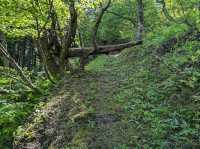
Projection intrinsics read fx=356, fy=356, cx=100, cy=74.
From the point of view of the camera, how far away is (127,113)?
27.6 feet

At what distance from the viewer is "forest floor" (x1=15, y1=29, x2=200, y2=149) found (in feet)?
22.7

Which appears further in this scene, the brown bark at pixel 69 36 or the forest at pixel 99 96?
the brown bark at pixel 69 36

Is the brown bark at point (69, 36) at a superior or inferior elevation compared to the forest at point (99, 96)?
superior

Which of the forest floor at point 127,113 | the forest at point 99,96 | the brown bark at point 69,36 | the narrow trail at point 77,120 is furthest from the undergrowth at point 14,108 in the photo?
the brown bark at point 69,36

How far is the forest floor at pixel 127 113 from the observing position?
6.91 m

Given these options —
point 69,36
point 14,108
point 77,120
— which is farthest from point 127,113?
point 69,36

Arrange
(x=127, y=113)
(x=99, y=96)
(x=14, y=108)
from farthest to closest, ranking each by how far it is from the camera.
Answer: (x=14, y=108), (x=99, y=96), (x=127, y=113)

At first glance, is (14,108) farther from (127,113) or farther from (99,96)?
(127,113)

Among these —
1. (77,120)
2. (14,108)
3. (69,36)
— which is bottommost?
(14,108)

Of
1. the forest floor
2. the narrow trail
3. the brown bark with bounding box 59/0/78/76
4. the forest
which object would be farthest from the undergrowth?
the brown bark with bounding box 59/0/78/76

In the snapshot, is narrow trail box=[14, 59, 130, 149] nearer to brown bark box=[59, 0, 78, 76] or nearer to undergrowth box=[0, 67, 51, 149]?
undergrowth box=[0, 67, 51, 149]

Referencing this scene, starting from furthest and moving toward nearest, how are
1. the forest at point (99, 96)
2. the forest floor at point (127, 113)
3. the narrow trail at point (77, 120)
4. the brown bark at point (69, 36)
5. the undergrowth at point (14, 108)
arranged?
the brown bark at point (69, 36) < the undergrowth at point (14, 108) < the narrow trail at point (77, 120) < the forest at point (99, 96) < the forest floor at point (127, 113)

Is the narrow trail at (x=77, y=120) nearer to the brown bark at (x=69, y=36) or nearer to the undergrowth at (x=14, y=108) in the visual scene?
the undergrowth at (x=14, y=108)

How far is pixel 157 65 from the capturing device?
12055 millimetres
